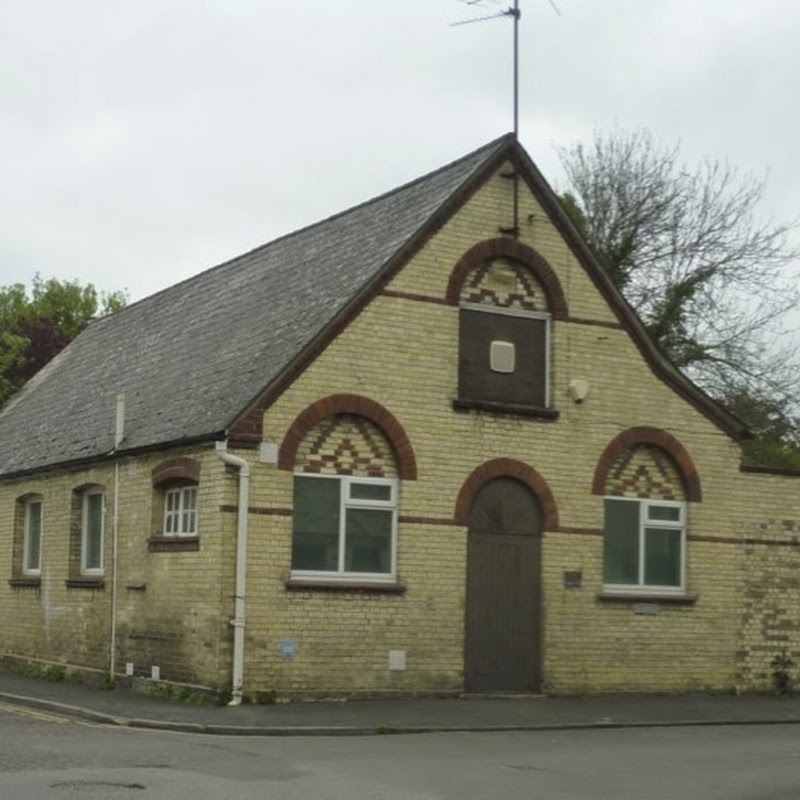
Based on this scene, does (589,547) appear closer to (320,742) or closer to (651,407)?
(651,407)

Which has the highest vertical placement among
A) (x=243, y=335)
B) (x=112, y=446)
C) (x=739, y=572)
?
(x=243, y=335)

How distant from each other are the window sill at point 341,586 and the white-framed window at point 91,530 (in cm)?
524

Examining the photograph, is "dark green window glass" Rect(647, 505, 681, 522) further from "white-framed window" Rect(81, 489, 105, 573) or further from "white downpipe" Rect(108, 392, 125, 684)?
"white-framed window" Rect(81, 489, 105, 573)

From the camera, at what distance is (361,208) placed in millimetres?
26406

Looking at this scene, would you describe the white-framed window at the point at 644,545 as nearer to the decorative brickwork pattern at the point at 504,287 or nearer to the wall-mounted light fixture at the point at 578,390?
the wall-mounted light fixture at the point at 578,390

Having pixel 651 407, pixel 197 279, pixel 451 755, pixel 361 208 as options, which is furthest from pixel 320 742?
pixel 197 279

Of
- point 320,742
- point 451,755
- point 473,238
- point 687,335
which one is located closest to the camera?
point 451,755

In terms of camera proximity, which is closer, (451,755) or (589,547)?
(451,755)

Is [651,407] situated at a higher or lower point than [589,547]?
higher

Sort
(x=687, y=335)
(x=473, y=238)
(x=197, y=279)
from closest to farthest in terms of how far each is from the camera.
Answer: (x=473, y=238)
(x=197, y=279)
(x=687, y=335)

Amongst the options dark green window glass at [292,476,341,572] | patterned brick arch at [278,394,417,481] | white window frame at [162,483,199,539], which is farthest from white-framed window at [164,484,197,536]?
patterned brick arch at [278,394,417,481]

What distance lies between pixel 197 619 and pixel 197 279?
11.1m

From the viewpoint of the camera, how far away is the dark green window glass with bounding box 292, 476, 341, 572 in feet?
71.1

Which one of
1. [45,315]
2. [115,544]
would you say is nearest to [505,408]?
[115,544]
